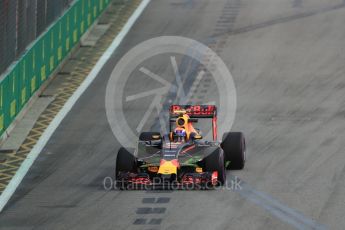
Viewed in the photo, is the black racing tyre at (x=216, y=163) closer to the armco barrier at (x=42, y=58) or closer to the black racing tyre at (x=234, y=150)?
the black racing tyre at (x=234, y=150)

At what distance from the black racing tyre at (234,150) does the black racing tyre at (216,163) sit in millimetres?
1587

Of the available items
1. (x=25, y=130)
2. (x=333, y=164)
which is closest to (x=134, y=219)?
(x=333, y=164)

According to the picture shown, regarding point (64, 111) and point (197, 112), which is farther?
point (64, 111)

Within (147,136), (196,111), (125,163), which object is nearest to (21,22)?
(147,136)

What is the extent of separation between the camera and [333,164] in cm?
3412

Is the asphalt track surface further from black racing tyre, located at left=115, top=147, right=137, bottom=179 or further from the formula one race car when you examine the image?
black racing tyre, located at left=115, top=147, right=137, bottom=179

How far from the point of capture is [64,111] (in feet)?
136

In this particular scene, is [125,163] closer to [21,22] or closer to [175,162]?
[175,162]

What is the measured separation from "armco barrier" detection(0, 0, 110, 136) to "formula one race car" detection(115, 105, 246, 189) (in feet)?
21.4

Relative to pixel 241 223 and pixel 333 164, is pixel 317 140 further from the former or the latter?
pixel 241 223

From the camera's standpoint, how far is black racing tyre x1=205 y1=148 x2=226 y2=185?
31.3 metres

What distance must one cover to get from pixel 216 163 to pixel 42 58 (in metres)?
13.6

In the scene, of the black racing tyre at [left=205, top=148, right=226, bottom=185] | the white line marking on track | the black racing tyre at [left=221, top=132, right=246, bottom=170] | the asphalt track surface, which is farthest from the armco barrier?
the black racing tyre at [left=205, top=148, right=226, bottom=185]

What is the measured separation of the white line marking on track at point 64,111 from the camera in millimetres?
32875
